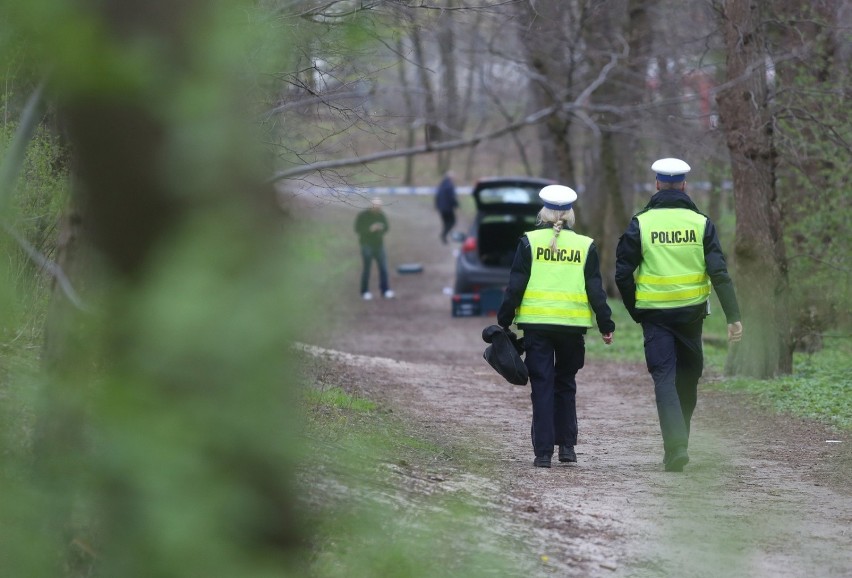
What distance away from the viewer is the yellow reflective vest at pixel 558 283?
7.96 meters

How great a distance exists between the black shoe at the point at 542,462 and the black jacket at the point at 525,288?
0.84m

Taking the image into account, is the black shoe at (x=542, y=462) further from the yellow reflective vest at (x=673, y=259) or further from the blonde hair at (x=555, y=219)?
the blonde hair at (x=555, y=219)

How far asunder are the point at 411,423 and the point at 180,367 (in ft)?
23.1

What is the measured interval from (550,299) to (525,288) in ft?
0.60

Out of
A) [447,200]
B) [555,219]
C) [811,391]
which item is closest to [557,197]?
[555,219]

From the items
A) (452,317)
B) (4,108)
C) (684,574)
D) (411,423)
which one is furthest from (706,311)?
(452,317)

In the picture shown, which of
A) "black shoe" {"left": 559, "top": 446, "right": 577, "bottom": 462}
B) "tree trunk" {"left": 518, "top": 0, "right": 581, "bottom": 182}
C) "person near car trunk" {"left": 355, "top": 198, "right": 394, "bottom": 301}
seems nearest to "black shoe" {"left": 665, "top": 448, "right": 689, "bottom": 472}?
"black shoe" {"left": 559, "top": 446, "right": 577, "bottom": 462}

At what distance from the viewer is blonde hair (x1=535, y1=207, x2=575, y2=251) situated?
8.03 m

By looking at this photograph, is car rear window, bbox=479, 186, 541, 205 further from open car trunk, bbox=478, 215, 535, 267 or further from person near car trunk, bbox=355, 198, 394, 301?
person near car trunk, bbox=355, 198, 394, 301

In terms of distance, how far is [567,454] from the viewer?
322 inches

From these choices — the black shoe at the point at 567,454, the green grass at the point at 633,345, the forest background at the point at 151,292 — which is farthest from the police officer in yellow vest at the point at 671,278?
the green grass at the point at 633,345

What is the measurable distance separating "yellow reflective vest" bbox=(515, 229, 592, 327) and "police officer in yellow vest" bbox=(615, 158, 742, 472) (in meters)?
0.35

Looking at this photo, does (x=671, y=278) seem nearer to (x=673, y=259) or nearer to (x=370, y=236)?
(x=673, y=259)

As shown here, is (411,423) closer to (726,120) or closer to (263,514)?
(726,120)
